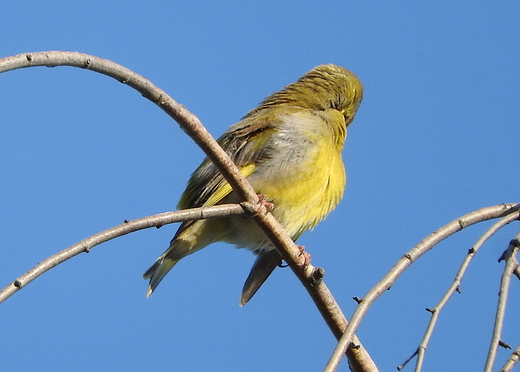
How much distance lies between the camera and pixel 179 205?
5.90 metres

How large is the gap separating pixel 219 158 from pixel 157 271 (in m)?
2.42

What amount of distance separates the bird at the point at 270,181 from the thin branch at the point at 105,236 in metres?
1.95

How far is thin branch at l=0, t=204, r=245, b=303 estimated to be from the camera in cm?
246

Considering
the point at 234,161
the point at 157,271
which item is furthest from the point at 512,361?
the point at 157,271

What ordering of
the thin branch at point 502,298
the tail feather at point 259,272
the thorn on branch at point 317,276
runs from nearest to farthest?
the thin branch at point 502,298 < the thorn on branch at point 317,276 < the tail feather at point 259,272

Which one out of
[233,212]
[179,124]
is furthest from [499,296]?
[179,124]

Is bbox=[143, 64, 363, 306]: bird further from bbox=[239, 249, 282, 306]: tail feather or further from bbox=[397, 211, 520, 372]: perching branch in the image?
bbox=[397, 211, 520, 372]: perching branch

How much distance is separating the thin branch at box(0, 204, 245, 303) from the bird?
195 cm

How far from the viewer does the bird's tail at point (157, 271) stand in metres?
5.71

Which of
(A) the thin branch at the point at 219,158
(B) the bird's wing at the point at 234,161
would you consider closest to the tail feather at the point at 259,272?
(B) the bird's wing at the point at 234,161

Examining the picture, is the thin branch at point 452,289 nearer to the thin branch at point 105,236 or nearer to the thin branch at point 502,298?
the thin branch at point 502,298

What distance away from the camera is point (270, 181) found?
17.6 ft

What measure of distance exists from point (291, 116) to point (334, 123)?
0.44 metres

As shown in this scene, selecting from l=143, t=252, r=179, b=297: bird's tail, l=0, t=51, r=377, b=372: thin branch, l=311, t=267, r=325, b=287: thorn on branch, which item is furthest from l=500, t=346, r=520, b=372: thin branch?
l=143, t=252, r=179, b=297: bird's tail
